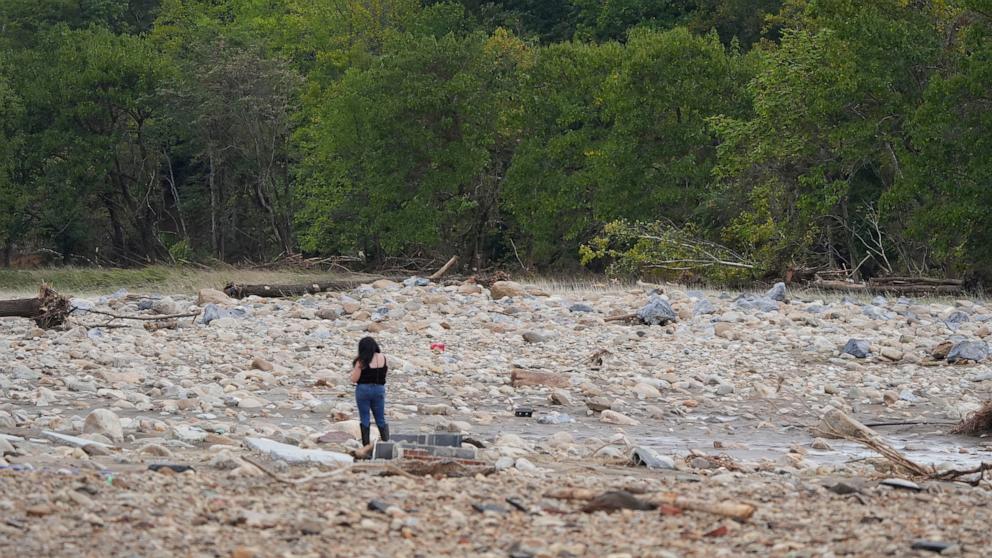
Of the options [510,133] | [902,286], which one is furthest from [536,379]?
[510,133]

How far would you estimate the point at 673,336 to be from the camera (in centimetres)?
1527

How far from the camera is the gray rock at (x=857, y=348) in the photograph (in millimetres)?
13812

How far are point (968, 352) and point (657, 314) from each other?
4.23 metres

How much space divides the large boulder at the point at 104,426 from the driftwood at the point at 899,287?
628 inches

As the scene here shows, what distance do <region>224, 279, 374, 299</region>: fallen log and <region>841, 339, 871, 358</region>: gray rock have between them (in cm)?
1144

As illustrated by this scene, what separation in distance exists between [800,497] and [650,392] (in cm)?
513

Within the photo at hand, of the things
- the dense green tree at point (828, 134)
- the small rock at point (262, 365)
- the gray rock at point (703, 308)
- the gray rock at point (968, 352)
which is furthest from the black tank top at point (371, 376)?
the dense green tree at point (828, 134)

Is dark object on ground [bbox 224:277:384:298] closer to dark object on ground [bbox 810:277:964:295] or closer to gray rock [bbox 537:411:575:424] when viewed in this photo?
dark object on ground [bbox 810:277:964:295]

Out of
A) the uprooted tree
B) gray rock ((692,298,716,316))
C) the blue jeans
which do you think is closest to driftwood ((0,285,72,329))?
gray rock ((692,298,716,316))

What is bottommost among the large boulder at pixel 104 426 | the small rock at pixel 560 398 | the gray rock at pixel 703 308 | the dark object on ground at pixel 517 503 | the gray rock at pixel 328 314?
the gray rock at pixel 328 314

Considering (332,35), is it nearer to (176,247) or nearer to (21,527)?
(176,247)

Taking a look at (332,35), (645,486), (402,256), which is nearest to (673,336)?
(645,486)

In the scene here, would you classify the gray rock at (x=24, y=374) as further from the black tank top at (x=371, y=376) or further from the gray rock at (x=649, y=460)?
the gray rock at (x=649, y=460)

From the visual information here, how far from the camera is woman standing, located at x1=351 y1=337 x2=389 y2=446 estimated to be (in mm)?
7574
